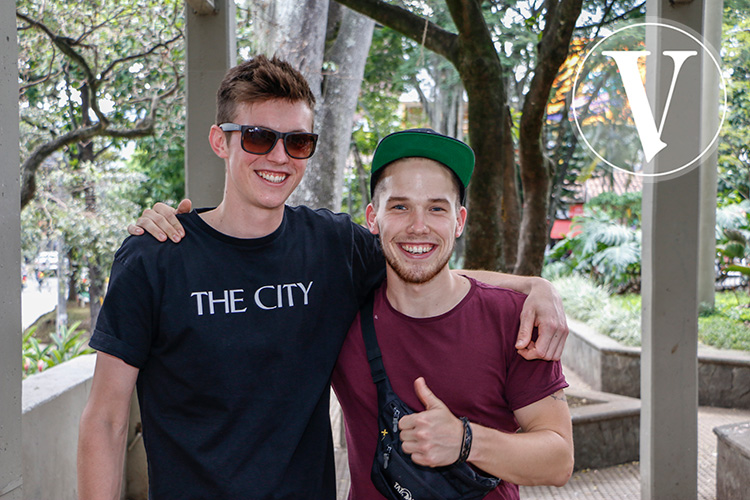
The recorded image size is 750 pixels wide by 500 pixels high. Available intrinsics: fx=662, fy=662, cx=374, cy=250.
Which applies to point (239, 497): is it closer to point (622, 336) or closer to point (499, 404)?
point (499, 404)

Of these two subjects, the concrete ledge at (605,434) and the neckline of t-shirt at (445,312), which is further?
the concrete ledge at (605,434)

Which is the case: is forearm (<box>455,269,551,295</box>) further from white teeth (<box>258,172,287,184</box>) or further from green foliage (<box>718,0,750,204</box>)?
green foliage (<box>718,0,750,204</box>)

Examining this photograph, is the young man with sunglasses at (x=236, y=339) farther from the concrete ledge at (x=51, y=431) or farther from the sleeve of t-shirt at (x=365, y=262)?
the concrete ledge at (x=51, y=431)

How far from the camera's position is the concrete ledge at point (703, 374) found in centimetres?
791

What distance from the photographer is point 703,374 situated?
802 cm

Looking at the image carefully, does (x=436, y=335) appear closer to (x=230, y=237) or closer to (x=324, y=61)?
(x=230, y=237)

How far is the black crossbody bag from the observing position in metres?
1.72

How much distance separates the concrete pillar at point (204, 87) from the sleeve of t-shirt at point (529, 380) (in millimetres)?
2399

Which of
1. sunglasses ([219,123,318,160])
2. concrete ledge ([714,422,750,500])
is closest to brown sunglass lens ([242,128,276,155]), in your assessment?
sunglasses ([219,123,318,160])

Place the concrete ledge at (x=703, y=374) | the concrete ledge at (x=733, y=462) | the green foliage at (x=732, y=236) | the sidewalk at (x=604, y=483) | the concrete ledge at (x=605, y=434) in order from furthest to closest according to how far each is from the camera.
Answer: the green foliage at (x=732, y=236)
the concrete ledge at (x=703, y=374)
the concrete ledge at (x=605, y=434)
the sidewalk at (x=604, y=483)
the concrete ledge at (x=733, y=462)

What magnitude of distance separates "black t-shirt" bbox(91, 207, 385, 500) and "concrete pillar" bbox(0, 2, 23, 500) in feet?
0.78

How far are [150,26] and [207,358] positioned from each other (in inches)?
345

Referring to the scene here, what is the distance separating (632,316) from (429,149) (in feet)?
27.2

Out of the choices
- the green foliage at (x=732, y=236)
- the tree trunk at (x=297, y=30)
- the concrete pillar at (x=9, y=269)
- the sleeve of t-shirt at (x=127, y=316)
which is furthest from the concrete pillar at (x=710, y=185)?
the concrete pillar at (x=9, y=269)
